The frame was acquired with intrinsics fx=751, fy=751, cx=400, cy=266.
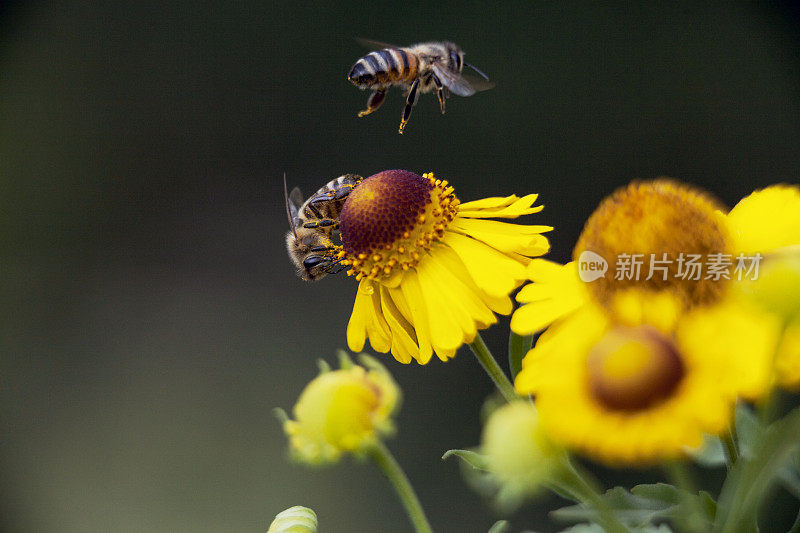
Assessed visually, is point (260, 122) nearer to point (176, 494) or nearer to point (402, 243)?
point (176, 494)

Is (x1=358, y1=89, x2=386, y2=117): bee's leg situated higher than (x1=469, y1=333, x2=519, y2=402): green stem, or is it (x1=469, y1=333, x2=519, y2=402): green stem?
(x1=358, y1=89, x2=386, y2=117): bee's leg

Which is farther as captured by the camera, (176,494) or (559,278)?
(176,494)

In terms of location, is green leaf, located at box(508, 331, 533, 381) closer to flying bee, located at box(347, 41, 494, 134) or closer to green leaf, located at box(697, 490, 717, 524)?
green leaf, located at box(697, 490, 717, 524)

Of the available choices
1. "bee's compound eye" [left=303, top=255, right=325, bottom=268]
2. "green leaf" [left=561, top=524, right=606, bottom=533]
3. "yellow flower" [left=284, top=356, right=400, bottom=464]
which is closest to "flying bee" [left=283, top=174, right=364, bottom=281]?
"bee's compound eye" [left=303, top=255, right=325, bottom=268]

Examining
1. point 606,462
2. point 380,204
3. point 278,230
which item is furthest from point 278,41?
point 606,462

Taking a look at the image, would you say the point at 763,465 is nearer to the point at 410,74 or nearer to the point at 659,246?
the point at 659,246

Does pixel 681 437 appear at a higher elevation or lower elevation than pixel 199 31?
lower
